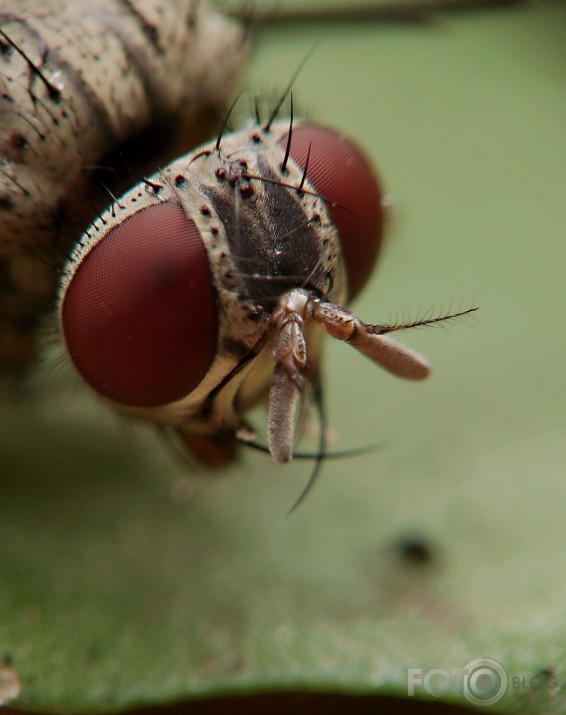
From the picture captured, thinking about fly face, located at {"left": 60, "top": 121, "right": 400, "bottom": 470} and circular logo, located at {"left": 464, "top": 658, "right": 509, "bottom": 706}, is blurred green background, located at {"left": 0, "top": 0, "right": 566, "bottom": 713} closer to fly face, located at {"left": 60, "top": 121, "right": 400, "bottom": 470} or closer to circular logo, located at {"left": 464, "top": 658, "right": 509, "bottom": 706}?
circular logo, located at {"left": 464, "top": 658, "right": 509, "bottom": 706}

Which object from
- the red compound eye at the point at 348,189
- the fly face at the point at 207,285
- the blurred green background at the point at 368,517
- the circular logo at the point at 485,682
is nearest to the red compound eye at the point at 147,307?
the fly face at the point at 207,285

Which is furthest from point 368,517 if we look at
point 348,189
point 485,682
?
point 348,189

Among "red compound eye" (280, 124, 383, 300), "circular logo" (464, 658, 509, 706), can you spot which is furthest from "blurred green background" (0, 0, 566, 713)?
"red compound eye" (280, 124, 383, 300)

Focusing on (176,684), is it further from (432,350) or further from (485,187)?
(485,187)

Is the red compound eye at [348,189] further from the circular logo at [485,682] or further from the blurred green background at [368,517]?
the circular logo at [485,682]

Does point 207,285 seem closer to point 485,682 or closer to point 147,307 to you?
point 147,307
